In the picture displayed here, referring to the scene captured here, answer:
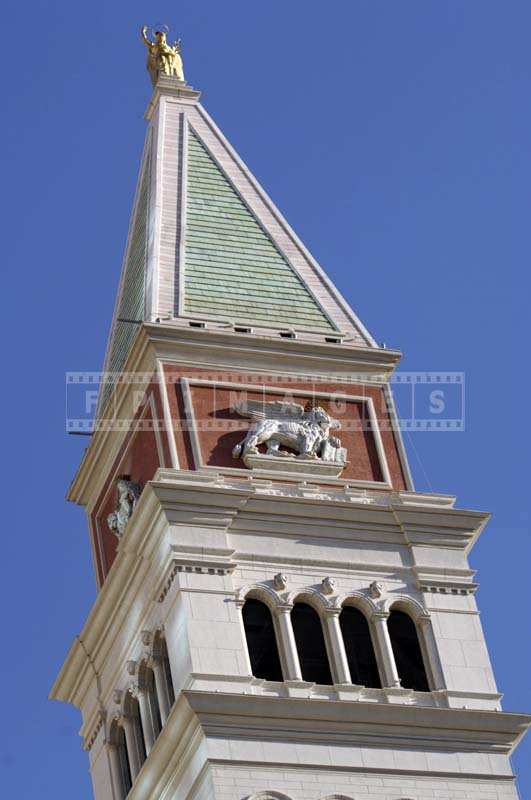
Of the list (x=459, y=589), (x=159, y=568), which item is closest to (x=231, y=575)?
(x=159, y=568)

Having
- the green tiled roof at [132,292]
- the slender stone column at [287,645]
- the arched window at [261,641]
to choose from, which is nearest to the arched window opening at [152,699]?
the arched window at [261,641]

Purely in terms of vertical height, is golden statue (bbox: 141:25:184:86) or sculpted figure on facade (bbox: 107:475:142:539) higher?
golden statue (bbox: 141:25:184:86)

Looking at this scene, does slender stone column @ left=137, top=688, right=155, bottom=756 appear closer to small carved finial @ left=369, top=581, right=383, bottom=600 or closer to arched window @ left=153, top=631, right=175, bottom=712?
arched window @ left=153, top=631, right=175, bottom=712

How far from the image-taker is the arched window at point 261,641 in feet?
188

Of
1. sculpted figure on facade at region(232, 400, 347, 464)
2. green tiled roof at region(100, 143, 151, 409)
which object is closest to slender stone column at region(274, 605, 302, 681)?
sculpted figure on facade at region(232, 400, 347, 464)

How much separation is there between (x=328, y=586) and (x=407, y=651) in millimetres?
2449

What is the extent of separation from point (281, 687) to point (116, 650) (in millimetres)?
6602

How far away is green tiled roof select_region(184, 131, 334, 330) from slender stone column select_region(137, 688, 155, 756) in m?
10.7

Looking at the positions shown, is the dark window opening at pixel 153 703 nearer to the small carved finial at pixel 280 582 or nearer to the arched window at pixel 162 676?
the arched window at pixel 162 676

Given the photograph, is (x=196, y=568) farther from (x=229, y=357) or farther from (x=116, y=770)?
(x=229, y=357)

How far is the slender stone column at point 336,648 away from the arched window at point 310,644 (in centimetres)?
20

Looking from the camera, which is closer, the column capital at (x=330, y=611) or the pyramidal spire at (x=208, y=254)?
the column capital at (x=330, y=611)

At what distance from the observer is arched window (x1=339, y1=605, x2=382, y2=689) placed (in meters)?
58.1

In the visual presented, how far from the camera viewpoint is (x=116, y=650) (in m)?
61.6
